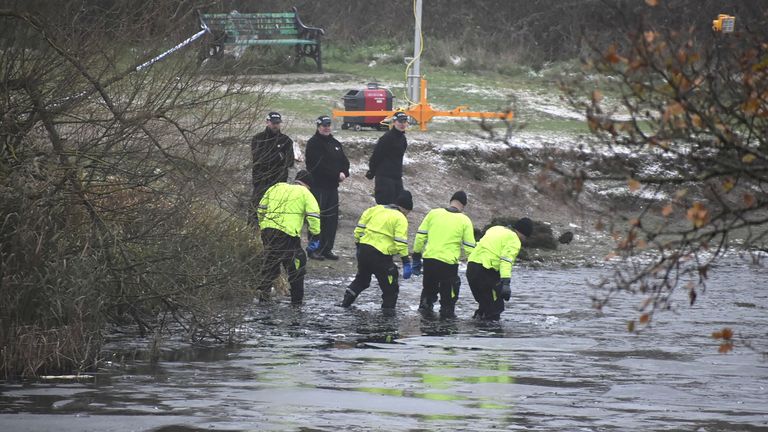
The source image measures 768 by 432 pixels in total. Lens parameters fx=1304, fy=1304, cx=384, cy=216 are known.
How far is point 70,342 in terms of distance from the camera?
39.0 feet

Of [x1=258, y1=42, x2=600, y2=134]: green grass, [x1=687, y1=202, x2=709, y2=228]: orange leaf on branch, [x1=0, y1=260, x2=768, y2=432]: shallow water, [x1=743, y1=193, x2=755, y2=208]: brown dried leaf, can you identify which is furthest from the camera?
[x1=258, y1=42, x2=600, y2=134]: green grass

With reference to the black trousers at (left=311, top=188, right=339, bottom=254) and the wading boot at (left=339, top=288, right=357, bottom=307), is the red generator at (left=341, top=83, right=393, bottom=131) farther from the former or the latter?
the wading boot at (left=339, top=288, right=357, bottom=307)

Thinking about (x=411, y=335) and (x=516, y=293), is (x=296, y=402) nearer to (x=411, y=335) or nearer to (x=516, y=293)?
(x=411, y=335)

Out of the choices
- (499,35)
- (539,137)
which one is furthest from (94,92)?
(499,35)

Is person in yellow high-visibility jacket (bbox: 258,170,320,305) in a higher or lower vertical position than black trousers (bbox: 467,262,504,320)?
higher

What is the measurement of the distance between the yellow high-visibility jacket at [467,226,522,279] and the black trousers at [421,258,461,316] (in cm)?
34

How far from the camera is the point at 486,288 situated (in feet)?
53.1

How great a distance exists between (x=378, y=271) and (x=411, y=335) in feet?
5.13

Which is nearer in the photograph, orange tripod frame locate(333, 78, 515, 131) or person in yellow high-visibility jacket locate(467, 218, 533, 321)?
person in yellow high-visibility jacket locate(467, 218, 533, 321)

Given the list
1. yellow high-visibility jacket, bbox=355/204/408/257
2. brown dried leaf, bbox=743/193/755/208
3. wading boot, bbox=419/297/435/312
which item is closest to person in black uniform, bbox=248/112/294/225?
yellow high-visibility jacket, bbox=355/204/408/257

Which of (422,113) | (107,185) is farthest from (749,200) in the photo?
(422,113)

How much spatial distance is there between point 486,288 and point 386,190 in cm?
498

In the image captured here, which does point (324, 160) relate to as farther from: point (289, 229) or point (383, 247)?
point (383, 247)

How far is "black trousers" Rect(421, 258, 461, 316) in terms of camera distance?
16.3m
